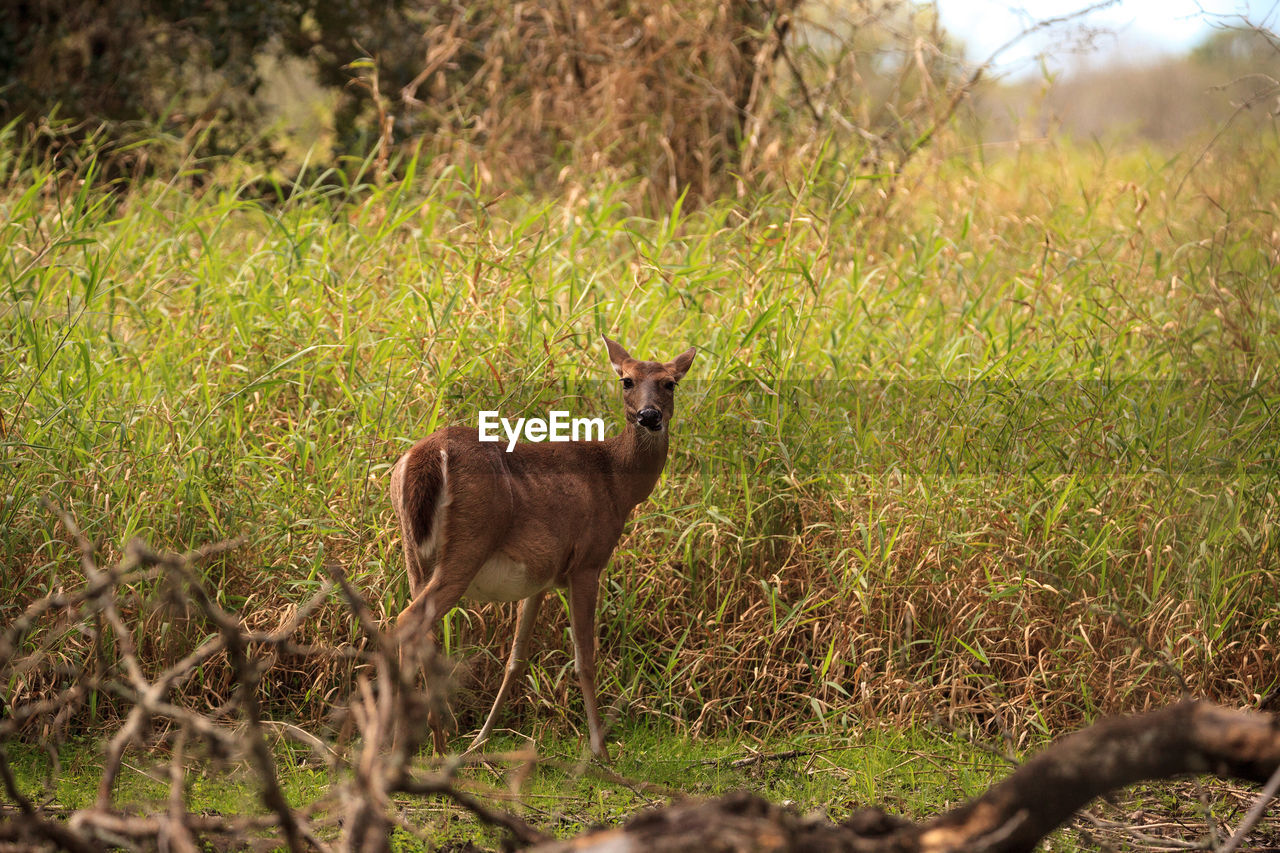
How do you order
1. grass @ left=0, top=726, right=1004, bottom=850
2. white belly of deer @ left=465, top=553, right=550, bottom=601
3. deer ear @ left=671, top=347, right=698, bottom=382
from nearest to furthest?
grass @ left=0, top=726, right=1004, bottom=850 → white belly of deer @ left=465, top=553, right=550, bottom=601 → deer ear @ left=671, top=347, right=698, bottom=382

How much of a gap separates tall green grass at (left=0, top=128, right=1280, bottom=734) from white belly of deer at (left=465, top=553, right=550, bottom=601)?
608 millimetres

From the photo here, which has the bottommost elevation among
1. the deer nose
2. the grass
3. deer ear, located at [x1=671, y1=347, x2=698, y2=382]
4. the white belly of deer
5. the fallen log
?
the grass

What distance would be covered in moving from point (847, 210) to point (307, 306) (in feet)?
9.45

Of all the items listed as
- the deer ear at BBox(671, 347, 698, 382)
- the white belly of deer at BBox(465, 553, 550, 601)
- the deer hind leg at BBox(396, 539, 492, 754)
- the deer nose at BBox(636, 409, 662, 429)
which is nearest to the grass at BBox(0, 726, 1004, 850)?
the deer hind leg at BBox(396, 539, 492, 754)

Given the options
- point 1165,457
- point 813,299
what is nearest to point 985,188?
point 813,299

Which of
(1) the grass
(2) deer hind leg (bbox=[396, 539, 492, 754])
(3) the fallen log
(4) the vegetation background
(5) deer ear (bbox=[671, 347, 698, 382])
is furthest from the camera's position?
(4) the vegetation background

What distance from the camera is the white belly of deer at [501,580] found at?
3916mm

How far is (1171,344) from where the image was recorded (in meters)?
5.48

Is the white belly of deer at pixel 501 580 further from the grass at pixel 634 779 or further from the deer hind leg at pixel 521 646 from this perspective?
the grass at pixel 634 779

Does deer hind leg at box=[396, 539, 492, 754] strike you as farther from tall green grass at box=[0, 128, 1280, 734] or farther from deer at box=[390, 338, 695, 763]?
tall green grass at box=[0, 128, 1280, 734]

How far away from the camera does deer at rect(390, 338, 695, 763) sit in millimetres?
3764

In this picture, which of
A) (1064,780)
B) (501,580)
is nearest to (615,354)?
(501,580)

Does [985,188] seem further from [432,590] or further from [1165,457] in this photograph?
[432,590]

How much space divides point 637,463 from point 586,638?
0.64 metres
